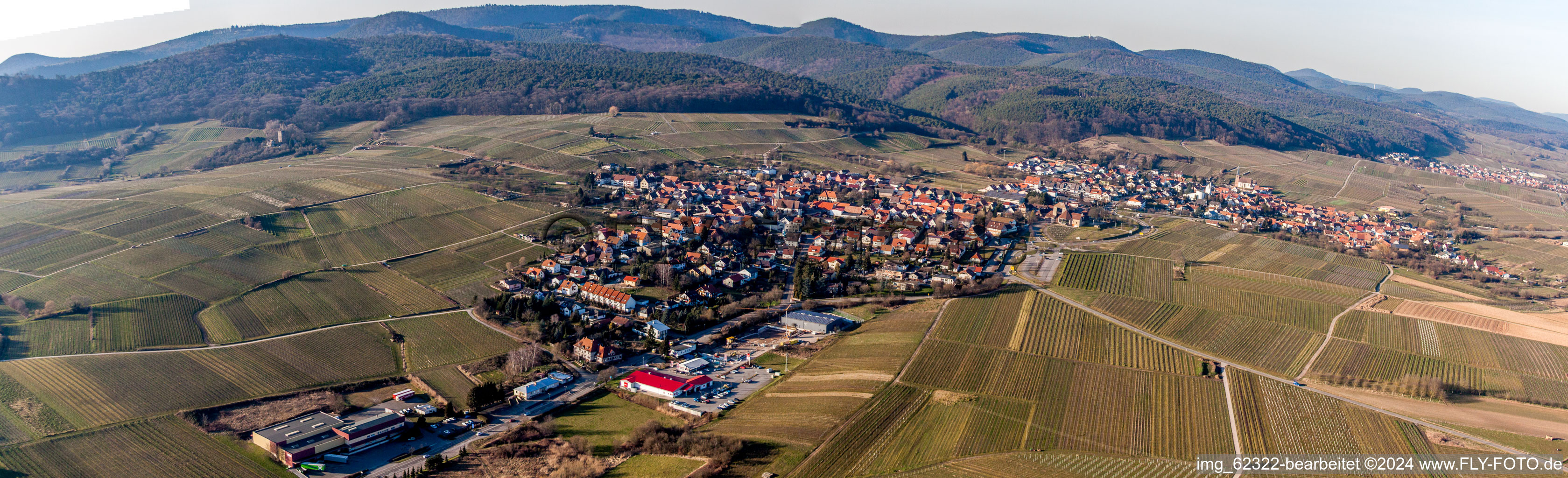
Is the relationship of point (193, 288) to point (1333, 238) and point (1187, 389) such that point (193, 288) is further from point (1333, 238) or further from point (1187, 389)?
point (1333, 238)

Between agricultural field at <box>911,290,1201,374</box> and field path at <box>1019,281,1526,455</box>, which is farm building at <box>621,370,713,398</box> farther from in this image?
field path at <box>1019,281,1526,455</box>

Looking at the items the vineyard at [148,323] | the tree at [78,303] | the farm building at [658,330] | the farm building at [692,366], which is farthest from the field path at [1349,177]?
the tree at [78,303]

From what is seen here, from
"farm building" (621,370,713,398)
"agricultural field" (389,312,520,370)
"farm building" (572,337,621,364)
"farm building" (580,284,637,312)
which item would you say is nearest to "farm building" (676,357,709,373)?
"farm building" (621,370,713,398)

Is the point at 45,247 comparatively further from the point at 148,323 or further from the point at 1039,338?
→ the point at 1039,338

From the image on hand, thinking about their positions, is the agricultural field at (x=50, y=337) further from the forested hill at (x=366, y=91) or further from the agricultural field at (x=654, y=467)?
the forested hill at (x=366, y=91)

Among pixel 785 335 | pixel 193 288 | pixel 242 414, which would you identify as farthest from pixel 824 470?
pixel 193 288
